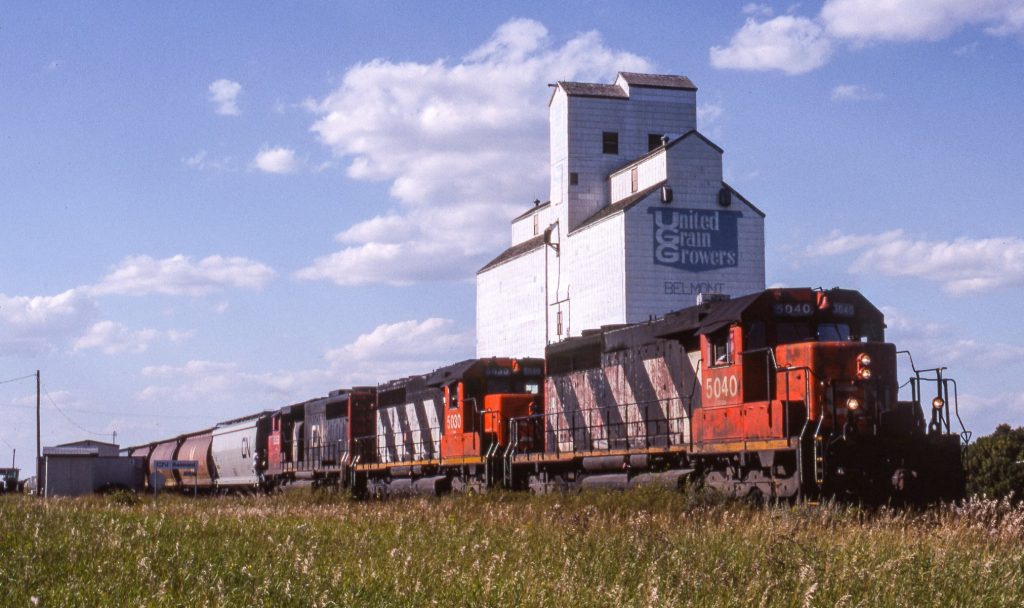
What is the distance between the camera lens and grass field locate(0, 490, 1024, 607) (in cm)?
807

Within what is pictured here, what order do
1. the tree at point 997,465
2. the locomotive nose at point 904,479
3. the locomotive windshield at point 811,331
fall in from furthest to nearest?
the tree at point 997,465
the locomotive windshield at point 811,331
the locomotive nose at point 904,479

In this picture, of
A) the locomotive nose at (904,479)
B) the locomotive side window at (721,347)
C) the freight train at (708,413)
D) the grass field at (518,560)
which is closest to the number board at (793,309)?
the freight train at (708,413)

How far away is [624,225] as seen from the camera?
154 ft

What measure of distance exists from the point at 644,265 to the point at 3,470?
Result: 36.6 meters

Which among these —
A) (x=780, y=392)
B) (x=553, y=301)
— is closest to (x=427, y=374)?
(x=780, y=392)

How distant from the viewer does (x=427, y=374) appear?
28.8 metres

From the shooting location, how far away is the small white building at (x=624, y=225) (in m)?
46.9

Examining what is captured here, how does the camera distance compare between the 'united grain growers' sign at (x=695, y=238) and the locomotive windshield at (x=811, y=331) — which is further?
the 'united grain growers' sign at (x=695, y=238)

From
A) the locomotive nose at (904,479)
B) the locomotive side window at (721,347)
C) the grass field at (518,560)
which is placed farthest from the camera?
the locomotive side window at (721,347)

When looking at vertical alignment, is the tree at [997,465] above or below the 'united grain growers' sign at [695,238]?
below

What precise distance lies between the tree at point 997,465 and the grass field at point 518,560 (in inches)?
524

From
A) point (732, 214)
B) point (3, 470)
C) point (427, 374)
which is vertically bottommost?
point (3, 470)

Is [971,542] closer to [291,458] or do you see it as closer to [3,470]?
[291,458]

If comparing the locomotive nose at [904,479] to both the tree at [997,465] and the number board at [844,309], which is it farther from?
Answer: the tree at [997,465]
